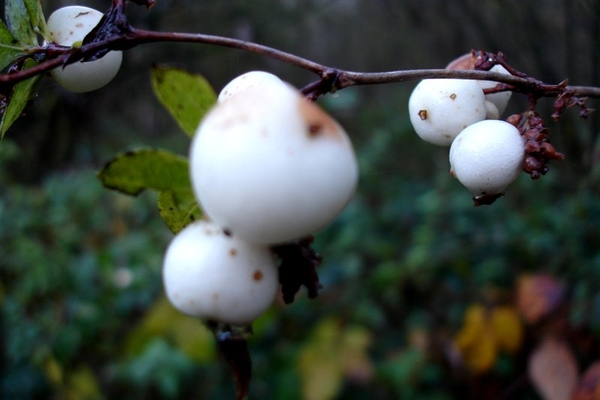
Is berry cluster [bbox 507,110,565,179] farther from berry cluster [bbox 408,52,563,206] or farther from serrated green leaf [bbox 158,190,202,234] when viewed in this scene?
serrated green leaf [bbox 158,190,202,234]

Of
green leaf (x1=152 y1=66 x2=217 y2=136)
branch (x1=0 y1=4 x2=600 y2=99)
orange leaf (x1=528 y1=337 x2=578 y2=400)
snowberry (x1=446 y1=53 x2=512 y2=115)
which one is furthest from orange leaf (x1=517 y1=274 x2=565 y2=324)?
green leaf (x1=152 y1=66 x2=217 y2=136)

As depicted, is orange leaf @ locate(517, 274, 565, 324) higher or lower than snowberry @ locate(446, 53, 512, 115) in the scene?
lower

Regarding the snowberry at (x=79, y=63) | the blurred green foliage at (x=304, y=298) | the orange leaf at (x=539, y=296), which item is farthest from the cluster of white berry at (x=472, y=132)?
the orange leaf at (x=539, y=296)

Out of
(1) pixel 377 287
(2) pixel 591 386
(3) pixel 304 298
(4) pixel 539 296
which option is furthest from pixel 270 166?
(1) pixel 377 287

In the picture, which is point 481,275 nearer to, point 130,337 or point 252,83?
point 130,337

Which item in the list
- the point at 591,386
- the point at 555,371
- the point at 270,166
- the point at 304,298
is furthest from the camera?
the point at 304,298

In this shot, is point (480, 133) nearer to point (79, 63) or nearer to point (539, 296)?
point (79, 63)
